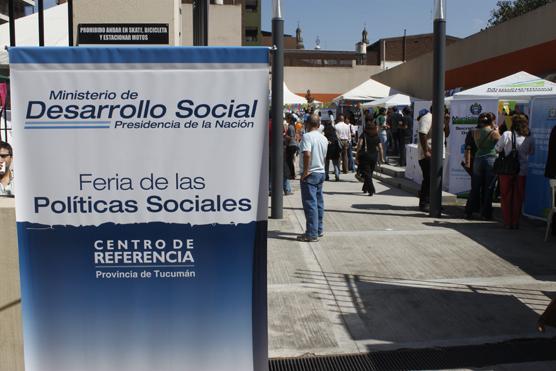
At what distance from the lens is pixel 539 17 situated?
766 inches

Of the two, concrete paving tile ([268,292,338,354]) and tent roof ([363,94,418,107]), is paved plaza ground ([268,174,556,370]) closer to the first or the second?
concrete paving tile ([268,292,338,354])

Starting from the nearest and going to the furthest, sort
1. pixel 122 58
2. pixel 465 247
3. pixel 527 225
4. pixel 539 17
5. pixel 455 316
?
pixel 122 58 < pixel 455 316 < pixel 465 247 < pixel 527 225 < pixel 539 17

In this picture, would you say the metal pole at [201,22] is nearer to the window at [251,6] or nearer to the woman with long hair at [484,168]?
the woman with long hair at [484,168]

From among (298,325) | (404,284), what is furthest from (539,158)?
(298,325)

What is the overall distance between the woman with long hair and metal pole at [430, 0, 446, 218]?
521 mm

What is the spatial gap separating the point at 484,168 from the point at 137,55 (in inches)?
305

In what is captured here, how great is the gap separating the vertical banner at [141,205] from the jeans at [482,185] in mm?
7222

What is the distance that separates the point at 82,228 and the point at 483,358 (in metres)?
3.08

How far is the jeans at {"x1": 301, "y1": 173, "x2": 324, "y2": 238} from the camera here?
27.2 feet

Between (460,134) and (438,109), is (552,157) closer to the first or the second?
(438,109)

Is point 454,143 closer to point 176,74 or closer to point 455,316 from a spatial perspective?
point 455,316

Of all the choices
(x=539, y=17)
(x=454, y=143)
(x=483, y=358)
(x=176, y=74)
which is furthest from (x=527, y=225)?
(x=539, y=17)

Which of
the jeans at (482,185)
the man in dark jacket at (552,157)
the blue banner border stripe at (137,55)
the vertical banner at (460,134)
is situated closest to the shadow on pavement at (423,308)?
the man in dark jacket at (552,157)

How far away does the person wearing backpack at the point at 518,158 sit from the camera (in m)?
9.12
